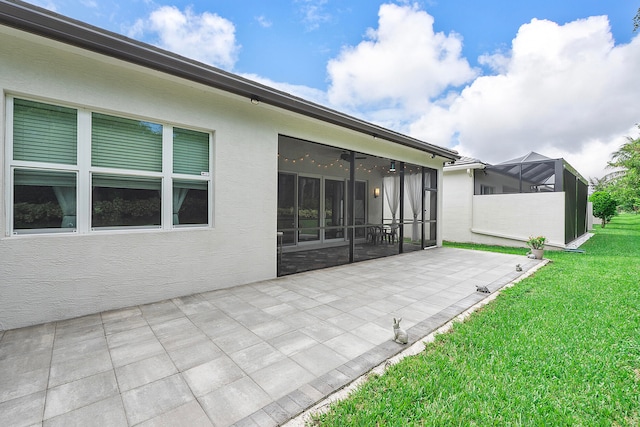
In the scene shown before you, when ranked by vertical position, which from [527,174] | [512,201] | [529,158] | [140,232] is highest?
[529,158]

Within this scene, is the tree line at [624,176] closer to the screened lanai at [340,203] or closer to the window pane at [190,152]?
the screened lanai at [340,203]

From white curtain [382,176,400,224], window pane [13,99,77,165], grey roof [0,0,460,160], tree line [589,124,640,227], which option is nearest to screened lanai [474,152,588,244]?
white curtain [382,176,400,224]

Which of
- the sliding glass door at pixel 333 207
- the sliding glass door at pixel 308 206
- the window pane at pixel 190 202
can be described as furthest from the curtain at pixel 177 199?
the sliding glass door at pixel 333 207

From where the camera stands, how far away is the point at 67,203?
10.5 ft

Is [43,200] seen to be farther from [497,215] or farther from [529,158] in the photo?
[529,158]

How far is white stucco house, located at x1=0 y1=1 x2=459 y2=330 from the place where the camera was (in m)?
2.86

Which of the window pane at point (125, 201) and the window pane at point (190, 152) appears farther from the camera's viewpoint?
the window pane at point (190, 152)

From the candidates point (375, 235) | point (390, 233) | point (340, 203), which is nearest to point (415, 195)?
point (390, 233)

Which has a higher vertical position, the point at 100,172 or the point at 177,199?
the point at 100,172

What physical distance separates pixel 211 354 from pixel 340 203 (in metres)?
8.13

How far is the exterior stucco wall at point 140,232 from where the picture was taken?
2.86 metres

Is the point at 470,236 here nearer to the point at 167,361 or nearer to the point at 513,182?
the point at 513,182

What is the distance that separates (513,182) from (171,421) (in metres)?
12.8

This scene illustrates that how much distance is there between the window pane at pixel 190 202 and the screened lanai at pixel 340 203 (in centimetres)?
334
